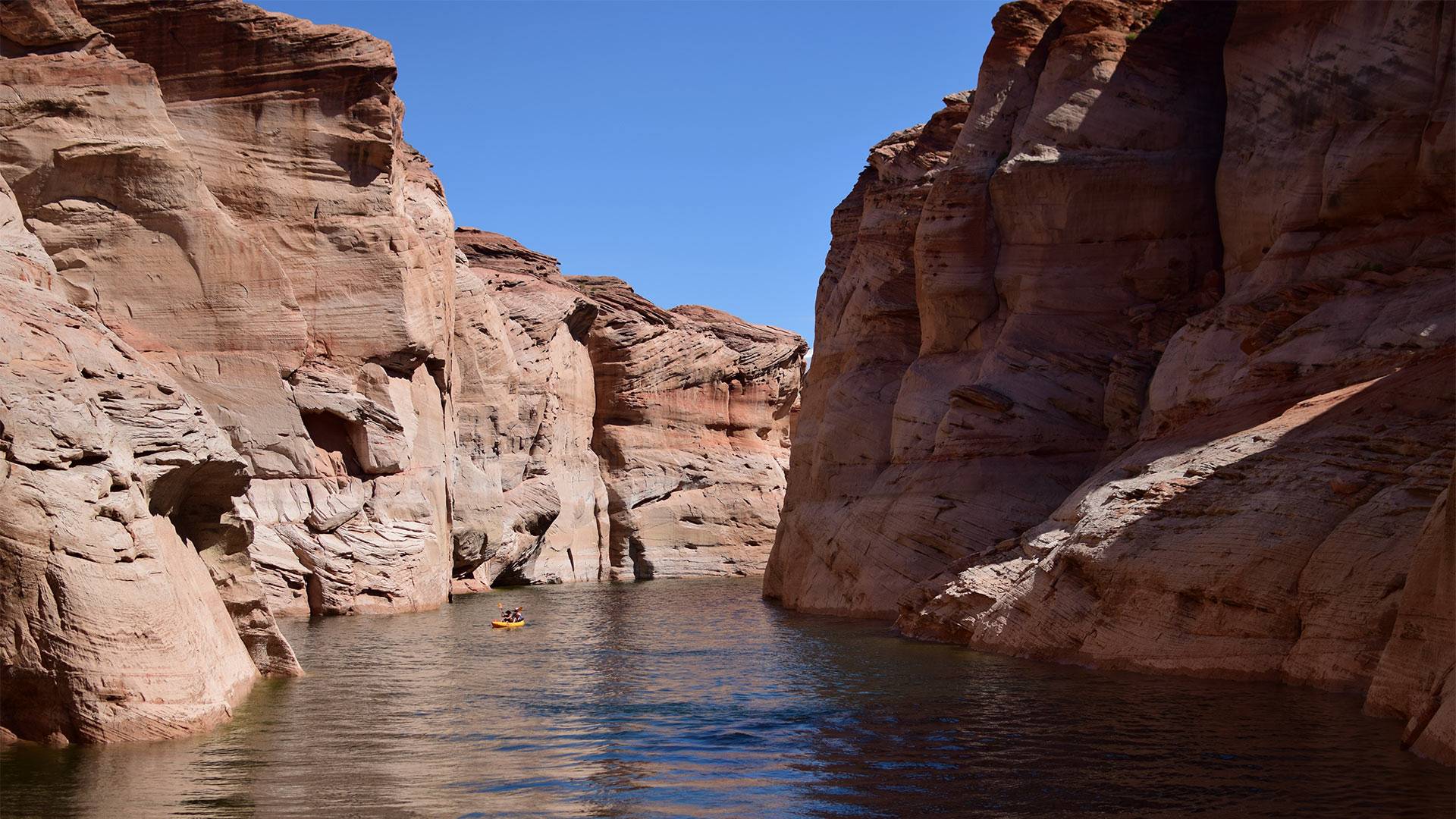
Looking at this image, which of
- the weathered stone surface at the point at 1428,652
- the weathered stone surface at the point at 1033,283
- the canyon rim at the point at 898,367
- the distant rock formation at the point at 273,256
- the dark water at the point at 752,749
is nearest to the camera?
the dark water at the point at 752,749

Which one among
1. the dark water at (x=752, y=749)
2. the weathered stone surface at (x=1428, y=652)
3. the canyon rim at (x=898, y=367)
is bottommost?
the dark water at (x=752, y=749)

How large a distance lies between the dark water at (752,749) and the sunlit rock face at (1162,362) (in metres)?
1.32

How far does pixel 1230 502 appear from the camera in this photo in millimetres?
20234

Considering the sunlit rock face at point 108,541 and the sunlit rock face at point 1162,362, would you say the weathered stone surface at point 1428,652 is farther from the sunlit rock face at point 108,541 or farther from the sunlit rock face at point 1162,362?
the sunlit rock face at point 108,541

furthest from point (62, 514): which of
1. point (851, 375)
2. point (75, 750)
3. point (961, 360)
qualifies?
point (851, 375)

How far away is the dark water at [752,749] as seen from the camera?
1193 cm

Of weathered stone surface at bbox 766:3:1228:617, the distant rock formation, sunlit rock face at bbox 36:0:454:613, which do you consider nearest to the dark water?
the distant rock formation

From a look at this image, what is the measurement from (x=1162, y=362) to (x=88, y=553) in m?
20.3

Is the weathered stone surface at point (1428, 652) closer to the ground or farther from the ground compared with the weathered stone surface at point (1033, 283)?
closer to the ground

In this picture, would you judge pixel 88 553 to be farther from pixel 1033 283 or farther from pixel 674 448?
pixel 674 448

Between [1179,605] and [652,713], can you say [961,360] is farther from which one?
[652,713]

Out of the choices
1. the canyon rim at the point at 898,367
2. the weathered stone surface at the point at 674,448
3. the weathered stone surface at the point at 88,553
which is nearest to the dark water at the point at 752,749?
the weathered stone surface at the point at 88,553

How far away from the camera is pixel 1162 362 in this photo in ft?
88.5

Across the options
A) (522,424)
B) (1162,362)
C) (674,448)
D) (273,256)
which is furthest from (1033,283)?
(674,448)
